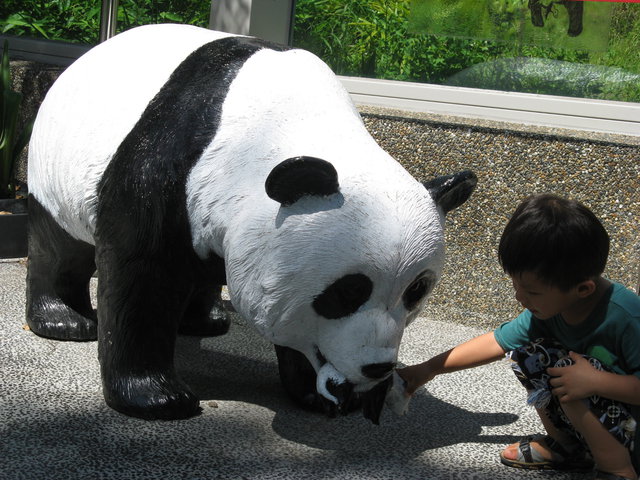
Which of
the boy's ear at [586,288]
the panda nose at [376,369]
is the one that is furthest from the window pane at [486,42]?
the panda nose at [376,369]

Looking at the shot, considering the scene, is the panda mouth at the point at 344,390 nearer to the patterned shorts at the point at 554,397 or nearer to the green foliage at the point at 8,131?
the patterned shorts at the point at 554,397

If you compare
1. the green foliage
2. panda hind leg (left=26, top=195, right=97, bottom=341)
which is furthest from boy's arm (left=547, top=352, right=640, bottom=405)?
the green foliage

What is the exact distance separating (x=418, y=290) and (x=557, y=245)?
39 centimetres

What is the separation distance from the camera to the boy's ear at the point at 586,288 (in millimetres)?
2285

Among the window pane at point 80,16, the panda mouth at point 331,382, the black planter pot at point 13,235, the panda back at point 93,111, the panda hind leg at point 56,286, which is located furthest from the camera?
the window pane at point 80,16

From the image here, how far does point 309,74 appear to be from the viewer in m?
2.68

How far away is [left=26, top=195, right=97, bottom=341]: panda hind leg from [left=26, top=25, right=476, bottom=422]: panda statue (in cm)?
23

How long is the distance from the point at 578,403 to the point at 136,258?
4.36 feet

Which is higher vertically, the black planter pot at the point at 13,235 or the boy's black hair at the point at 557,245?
the boy's black hair at the point at 557,245

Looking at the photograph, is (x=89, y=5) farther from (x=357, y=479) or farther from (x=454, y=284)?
(x=357, y=479)

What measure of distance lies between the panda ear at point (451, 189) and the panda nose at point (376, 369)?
1.58 ft

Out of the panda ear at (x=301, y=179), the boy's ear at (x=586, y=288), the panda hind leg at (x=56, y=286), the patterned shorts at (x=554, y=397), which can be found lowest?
the panda hind leg at (x=56, y=286)

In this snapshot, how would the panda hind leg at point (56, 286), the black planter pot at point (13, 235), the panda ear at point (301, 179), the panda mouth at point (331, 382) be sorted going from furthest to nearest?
the black planter pot at point (13, 235) < the panda hind leg at point (56, 286) < the panda mouth at point (331, 382) < the panda ear at point (301, 179)

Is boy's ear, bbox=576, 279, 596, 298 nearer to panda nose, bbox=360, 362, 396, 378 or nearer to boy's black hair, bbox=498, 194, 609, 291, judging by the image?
boy's black hair, bbox=498, 194, 609, 291
